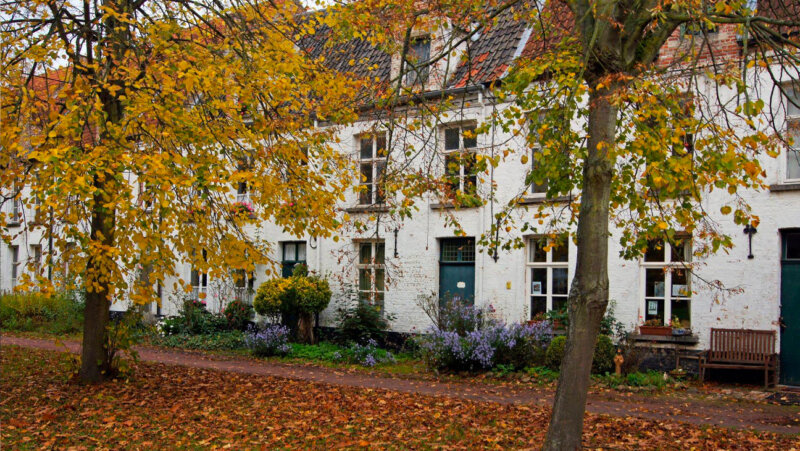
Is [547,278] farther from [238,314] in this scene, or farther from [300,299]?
[238,314]

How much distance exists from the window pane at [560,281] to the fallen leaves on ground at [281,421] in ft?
16.9

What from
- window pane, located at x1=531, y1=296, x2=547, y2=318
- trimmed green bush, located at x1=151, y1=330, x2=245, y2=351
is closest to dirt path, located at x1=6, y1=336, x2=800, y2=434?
trimmed green bush, located at x1=151, y1=330, x2=245, y2=351

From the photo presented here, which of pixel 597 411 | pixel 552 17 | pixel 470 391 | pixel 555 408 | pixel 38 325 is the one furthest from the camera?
pixel 38 325

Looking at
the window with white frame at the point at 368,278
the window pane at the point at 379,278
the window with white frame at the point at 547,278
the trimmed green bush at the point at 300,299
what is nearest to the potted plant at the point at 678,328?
the window with white frame at the point at 547,278

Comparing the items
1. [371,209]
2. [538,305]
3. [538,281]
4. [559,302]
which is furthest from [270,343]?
[371,209]

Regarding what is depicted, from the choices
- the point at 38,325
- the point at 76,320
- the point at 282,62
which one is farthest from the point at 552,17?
the point at 38,325

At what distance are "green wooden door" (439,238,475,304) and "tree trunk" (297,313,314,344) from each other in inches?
154

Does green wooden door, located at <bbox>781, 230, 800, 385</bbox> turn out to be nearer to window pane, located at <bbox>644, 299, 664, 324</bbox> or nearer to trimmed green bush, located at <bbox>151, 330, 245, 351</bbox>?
window pane, located at <bbox>644, 299, 664, 324</bbox>

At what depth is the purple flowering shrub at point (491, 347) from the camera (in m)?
13.8

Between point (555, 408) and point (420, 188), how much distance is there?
3.39 meters

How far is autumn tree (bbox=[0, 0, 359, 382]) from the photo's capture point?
8438 millimetres

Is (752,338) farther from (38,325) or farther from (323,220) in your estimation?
(38,325)

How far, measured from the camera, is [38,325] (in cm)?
2397

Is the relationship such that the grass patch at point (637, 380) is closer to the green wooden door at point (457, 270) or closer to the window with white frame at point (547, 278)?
the window with white frame at point (547, 278)
